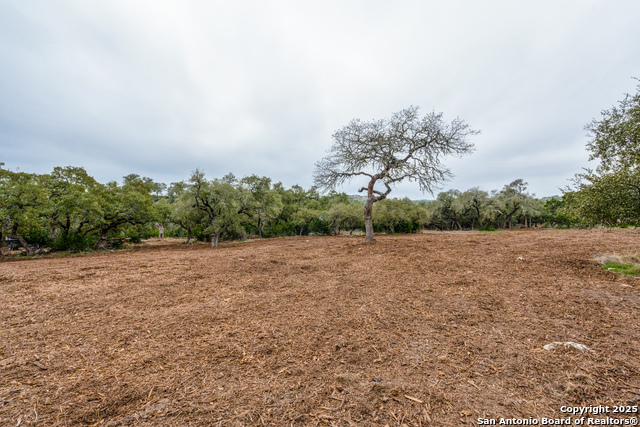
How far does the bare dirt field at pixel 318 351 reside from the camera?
73.4 inches

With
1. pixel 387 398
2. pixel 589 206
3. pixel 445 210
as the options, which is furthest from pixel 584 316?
pixel 445 210

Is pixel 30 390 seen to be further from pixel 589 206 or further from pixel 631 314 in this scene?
pixel 589 206

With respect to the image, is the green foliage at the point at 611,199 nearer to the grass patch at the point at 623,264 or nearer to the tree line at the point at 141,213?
the grass patch at the point at 623,264

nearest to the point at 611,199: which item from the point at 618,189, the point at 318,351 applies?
the point at 618,189

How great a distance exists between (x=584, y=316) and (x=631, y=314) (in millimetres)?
704

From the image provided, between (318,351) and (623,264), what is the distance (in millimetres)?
8656

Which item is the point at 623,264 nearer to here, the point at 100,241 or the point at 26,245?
the point at 26,245

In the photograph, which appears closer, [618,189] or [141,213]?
[618,189]

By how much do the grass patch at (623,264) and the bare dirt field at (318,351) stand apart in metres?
0.70

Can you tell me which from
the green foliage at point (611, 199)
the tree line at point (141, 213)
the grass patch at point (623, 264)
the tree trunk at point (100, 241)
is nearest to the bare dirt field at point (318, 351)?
the grass patch at point (623, 264)

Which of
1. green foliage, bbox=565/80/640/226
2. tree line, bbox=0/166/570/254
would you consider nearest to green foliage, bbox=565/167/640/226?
green foliage, bbox=565/80/640/226

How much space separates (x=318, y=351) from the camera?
2.72 metres

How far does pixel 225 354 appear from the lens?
8.81 feet

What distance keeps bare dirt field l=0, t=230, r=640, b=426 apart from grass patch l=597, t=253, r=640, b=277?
27.6 inches
